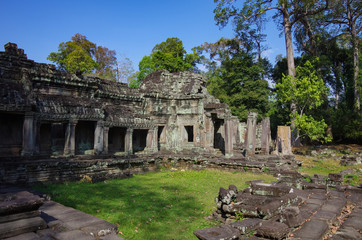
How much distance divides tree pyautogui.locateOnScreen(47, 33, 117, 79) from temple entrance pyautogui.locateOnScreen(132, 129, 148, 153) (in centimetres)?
1652

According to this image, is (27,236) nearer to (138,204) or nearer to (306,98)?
(138,204)

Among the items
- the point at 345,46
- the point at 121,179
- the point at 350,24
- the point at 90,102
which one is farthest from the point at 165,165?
the point at 345,46

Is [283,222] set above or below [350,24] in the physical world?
below

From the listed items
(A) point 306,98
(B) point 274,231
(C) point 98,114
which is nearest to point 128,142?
(C) point 98,114

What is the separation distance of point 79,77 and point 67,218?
416 inches

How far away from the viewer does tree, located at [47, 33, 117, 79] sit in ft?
106

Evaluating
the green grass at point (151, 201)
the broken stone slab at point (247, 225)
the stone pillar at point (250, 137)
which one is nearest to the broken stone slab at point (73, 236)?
the green grass at point (151, 201)

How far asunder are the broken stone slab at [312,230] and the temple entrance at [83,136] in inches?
457

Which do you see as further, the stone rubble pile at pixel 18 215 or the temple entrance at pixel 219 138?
the temple entrance at pixel 219 138

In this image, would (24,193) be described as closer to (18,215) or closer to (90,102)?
(18,215)

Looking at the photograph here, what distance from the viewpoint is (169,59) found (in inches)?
1388

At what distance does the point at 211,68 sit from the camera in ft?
142

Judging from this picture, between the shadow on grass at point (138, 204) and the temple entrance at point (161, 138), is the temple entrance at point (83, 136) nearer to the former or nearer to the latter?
the shadow on grass at point (138, 204)

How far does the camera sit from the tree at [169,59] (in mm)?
35188
